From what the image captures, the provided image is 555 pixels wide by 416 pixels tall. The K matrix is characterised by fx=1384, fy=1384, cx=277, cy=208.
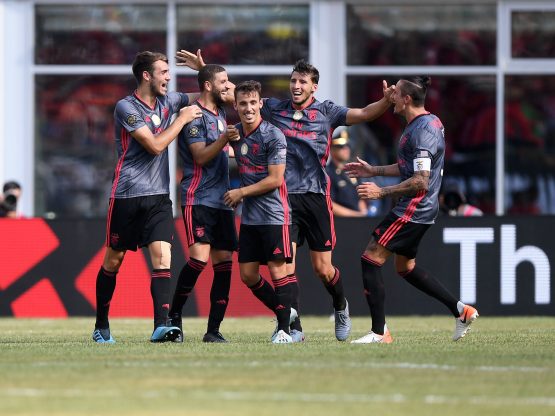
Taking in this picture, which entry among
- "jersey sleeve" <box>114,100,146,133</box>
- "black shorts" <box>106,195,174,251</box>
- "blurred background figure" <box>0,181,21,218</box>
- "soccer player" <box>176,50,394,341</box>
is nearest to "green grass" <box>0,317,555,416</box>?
"soccer player" <box>176,50,394,341</box>

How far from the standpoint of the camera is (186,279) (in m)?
11.3

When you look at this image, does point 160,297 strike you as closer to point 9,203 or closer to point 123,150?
point 123,150

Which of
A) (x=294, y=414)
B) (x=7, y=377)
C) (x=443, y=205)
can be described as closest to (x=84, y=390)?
(x=7, y=377)

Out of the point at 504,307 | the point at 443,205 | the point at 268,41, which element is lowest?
the point at 504,307

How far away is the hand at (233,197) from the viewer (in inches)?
419

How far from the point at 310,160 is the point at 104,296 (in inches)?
79.1

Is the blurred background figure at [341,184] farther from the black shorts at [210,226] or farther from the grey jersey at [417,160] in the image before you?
the grey jersey at [417,160]

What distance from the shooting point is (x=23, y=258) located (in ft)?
53.0

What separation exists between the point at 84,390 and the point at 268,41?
1397 centimetres

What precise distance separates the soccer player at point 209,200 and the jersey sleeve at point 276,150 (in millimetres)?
464

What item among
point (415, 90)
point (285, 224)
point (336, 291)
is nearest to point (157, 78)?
point (285, 224)

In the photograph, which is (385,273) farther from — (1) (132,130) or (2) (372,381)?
(2) (372,381)

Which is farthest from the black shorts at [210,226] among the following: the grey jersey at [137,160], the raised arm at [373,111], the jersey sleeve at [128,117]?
the raised arm at [373,111]

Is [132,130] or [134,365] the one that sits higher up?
[132,130]
